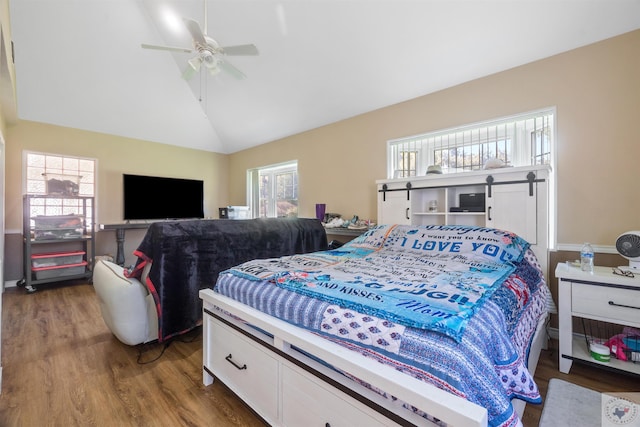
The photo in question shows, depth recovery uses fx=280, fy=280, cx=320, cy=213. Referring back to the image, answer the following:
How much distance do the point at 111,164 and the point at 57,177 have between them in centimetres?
74

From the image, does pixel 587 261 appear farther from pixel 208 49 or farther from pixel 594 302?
pixel 208 49

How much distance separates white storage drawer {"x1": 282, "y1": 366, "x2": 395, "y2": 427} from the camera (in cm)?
98

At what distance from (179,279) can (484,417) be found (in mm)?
2149

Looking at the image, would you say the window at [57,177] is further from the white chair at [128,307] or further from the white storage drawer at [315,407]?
the white storage drawer at [315,407]

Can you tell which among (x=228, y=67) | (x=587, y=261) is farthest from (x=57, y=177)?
(x=587, y=261)

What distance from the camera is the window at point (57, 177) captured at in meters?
4.16

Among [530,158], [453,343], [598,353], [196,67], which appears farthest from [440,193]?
[196,67]

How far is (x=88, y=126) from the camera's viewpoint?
4562 mm

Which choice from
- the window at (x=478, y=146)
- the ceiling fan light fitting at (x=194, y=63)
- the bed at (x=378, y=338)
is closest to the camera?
the bed at (x=378, y=338)

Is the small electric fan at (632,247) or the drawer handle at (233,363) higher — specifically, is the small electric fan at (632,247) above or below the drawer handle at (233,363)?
above

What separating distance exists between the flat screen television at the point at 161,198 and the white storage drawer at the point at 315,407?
4940mm

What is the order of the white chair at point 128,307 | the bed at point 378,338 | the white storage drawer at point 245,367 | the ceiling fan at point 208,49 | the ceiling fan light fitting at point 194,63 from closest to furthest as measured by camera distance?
the bed at point 378,338 → the white storage drawer at point 245,367 → the white chair at point 128,307 → the ceiling fan at point 208,49 → the ceiling fan light fitting at point 194,63

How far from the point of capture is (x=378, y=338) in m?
1.00

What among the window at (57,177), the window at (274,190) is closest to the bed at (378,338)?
the window at (274,190)
